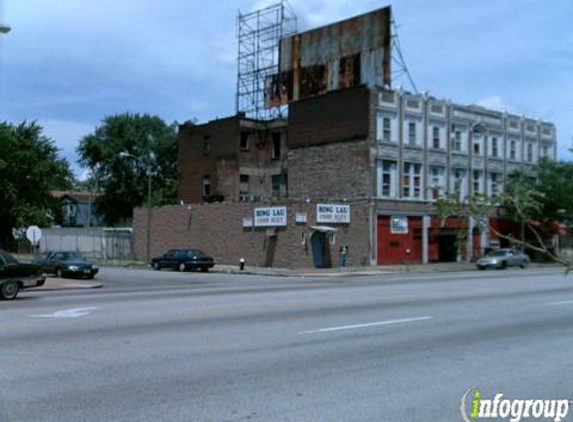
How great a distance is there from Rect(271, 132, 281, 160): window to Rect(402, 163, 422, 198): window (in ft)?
46.9

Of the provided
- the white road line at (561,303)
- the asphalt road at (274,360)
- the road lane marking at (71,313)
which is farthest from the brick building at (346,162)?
the road lane marking at (71,313)

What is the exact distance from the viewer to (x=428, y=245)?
160ft

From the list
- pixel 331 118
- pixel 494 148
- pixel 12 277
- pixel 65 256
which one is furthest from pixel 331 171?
pixel 12 277

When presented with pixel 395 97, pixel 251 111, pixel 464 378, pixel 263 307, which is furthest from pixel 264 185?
pixel 464 378

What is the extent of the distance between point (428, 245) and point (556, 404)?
139 ft

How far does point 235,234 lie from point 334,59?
16.0 m

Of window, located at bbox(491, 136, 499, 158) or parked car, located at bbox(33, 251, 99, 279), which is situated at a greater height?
window, located at bbox(491, 136, 499, 158)

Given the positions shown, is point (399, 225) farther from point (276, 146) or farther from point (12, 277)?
point (12, 277)

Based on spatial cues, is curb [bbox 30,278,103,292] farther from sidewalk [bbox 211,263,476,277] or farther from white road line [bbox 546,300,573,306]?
white road line [bbox 546,300,573,306]

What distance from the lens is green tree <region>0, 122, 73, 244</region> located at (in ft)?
220

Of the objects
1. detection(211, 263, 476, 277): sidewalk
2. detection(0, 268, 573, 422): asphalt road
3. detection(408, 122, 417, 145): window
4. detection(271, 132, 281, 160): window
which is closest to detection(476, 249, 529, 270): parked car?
detection(211, 263, 476, 277): sidewalk

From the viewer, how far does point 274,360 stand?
9.52m

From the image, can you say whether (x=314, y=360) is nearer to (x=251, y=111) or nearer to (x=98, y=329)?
(x=98, y=329)

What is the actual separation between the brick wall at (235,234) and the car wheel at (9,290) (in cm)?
2564
